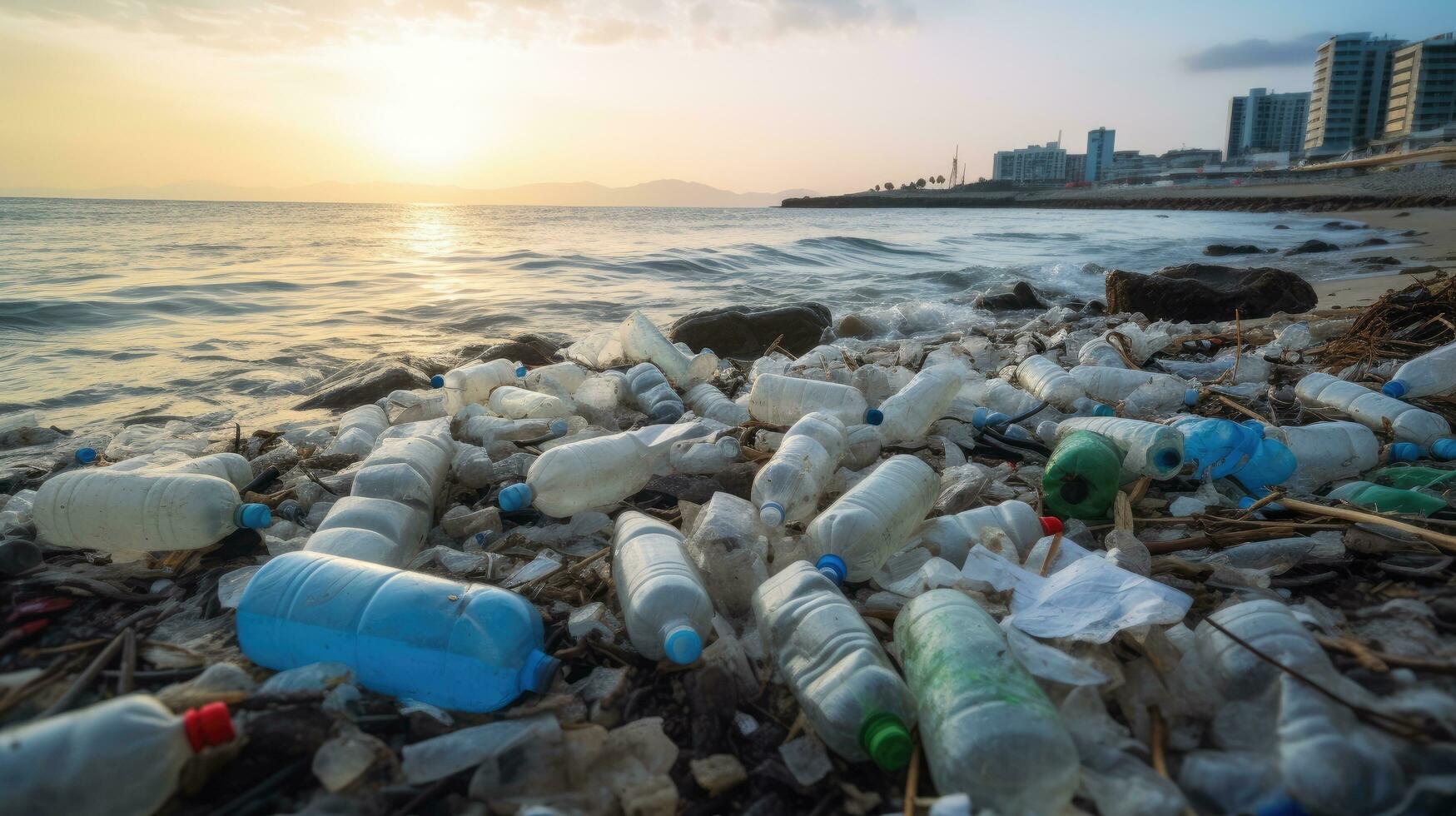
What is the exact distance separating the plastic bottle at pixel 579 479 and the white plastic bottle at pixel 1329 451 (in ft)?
7.77

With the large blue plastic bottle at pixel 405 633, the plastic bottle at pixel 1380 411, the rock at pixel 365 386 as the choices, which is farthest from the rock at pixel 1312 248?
the large blue plastic bottle at pixel 405 633

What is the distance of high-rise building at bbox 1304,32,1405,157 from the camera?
81.3m

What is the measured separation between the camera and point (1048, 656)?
151 cm

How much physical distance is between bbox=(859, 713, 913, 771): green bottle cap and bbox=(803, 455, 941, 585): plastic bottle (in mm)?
556

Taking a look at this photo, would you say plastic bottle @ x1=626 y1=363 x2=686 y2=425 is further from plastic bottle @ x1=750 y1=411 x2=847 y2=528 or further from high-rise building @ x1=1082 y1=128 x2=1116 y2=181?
high-rise building @ x1=1082 y1=128 x2=1116 y2=181

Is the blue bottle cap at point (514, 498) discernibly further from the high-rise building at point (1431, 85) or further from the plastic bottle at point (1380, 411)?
the high-rise building at point (1431, 85)

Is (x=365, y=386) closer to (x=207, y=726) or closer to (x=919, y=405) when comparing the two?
(x=919, y=405)

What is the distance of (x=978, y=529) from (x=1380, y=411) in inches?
82.1

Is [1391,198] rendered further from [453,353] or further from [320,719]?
[320,719]

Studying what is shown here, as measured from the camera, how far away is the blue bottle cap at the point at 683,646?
1543 mm

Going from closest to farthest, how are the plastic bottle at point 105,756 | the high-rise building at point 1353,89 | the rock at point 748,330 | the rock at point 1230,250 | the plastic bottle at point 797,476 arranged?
the plastic bottle at point 105,756 → the plastic bottle at point 797,476 → the rock at point 748,330 → the rock at point 1230,250 → the high-rise building at point 1353,89

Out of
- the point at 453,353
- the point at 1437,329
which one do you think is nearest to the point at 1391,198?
the point at 1437,329

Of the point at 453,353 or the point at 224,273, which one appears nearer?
the point at 453,353

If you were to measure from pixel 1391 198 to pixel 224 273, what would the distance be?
116 feet
